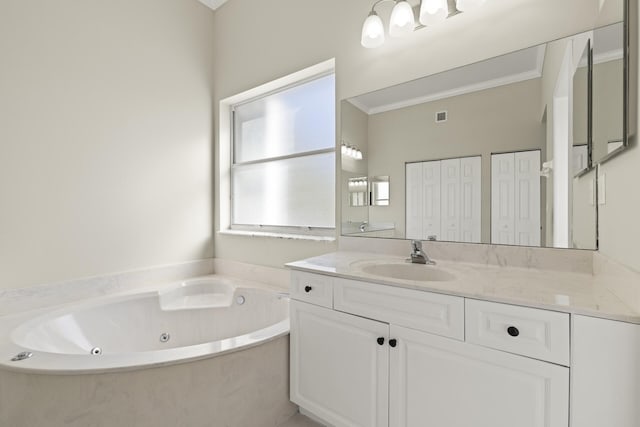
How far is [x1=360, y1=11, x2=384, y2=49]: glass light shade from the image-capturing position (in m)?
1.68

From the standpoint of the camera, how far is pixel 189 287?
248cm

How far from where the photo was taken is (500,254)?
1.44m

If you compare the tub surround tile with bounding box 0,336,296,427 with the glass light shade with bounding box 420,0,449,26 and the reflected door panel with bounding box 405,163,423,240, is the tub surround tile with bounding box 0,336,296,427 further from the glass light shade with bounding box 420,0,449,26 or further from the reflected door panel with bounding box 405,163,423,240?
the glass light shade with bounding box 420,0,449,26

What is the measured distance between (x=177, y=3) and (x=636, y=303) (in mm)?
3396

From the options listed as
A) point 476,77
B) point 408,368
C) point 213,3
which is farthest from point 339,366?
point 213,3

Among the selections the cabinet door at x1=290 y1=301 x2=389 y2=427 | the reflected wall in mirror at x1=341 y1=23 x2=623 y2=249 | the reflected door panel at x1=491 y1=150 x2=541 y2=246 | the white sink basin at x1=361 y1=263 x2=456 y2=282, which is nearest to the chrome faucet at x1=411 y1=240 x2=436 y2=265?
the white sink basin at x1=361 y1=263 x2=456 y2=282

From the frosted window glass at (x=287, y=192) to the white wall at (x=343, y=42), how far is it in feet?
0.77

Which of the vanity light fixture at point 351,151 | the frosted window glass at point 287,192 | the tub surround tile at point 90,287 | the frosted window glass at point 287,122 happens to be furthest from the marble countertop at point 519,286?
the tub surround tile at point 90,287

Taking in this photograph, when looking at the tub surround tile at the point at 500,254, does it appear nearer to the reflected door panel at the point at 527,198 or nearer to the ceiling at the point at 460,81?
the reflected door panel at the point at 527,198

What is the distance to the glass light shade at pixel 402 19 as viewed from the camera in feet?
5.23

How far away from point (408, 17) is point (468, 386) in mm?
1729

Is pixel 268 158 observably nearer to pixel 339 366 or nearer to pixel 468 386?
pixel 339 366

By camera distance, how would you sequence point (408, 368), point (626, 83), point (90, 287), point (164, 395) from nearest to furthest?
point (626, 83), point (408, 368), point (164, 395), point (90, 287)

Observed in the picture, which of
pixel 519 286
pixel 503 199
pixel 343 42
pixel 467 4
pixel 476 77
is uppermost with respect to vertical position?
pixel 343 42
